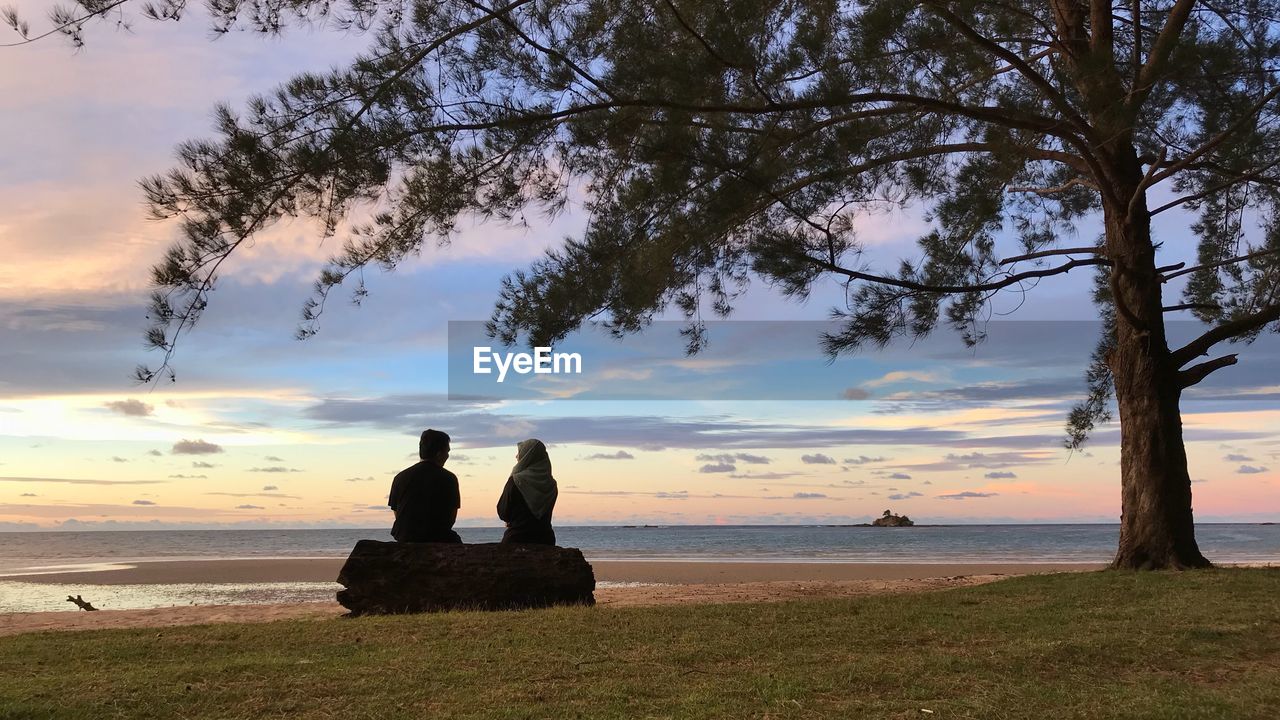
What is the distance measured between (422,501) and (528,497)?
95 cm

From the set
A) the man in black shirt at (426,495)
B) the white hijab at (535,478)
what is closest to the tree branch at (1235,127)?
the white hijab at (535,478)

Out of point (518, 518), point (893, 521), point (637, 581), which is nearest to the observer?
point (518, 518)

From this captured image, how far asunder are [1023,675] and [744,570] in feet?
51.9

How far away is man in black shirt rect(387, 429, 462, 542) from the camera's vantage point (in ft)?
26.7

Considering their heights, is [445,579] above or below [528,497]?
below

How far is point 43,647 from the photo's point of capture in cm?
605

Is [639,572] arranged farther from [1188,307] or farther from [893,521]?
[893,521]

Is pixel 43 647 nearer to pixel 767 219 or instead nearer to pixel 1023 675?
pixel 1023 675

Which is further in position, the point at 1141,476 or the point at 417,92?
the point at 1141,476

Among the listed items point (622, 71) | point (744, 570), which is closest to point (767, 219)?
point (622, 71)

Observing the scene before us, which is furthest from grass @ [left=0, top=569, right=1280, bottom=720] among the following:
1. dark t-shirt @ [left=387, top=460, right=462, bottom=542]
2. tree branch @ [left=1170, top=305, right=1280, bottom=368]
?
tree branch @ [left=1170, top=305, right=1280, bottom=368]

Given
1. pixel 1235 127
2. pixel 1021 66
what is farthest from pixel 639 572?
pixel 1235 127

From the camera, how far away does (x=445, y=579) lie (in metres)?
7.83

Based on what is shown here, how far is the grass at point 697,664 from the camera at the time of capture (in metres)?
4.28
